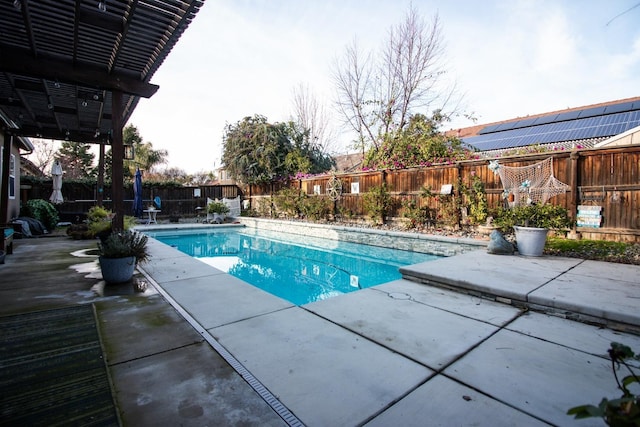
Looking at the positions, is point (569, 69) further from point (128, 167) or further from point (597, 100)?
point (128, 167)

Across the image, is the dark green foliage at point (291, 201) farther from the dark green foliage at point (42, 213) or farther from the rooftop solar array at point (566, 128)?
the dark green foliage at point (42, 213)

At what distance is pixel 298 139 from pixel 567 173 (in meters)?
10.8

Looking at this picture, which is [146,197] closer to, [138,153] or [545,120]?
[138,153]

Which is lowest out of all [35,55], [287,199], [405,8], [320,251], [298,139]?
[320,251]

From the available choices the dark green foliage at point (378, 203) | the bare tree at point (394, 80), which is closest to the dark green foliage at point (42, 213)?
the dark green foliage at point (378, 203)

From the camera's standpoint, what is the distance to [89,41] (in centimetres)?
367

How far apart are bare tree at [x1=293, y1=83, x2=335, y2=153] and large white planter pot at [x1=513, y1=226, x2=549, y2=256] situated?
45.4ft

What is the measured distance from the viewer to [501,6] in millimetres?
7602

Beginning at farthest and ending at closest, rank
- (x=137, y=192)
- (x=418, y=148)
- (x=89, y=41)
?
1. (x=137, y=192)
2. (x=418, y=148)
3. (x=89, y=41)

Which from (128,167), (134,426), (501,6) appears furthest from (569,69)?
(128,167)

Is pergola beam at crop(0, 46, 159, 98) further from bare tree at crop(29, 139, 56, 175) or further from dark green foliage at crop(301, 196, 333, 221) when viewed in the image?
bare tree at crop(29, 139, 56, 175)

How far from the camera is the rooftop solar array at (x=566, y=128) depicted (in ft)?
32.1

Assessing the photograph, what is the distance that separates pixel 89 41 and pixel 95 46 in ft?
0.36

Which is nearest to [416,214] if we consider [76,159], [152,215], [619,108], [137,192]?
[137,192]
